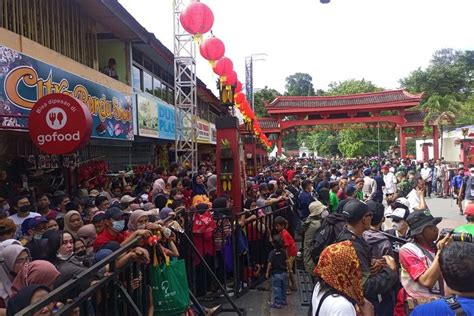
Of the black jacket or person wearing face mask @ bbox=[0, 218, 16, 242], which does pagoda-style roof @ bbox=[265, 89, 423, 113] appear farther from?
the black jacket

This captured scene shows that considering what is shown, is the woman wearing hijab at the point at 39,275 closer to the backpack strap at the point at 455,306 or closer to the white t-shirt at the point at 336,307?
the white t-shirt at the point at 336,307

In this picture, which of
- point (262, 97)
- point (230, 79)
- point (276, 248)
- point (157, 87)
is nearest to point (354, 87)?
point (262, 97)

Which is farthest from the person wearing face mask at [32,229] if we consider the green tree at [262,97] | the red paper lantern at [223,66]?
the green tree at [262,97]

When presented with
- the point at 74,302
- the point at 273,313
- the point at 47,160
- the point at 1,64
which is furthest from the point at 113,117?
the point at 74,302

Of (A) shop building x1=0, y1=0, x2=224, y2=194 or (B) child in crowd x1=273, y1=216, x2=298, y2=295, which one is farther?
(A) shop building x1=0, y1=0, x2=224, y2=194

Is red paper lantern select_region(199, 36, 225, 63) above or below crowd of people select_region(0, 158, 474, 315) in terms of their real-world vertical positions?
above

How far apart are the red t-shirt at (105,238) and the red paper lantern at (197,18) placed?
547cm

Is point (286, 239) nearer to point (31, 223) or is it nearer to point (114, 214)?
A: point (114, 214)

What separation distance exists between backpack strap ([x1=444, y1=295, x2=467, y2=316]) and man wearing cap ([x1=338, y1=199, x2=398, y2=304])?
103 centimetres

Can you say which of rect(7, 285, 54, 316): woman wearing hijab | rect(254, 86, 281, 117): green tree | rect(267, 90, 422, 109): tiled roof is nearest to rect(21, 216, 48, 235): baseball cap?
rect(7, 285, 54, 316): woman wearing hijab

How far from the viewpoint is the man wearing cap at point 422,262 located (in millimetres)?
3211

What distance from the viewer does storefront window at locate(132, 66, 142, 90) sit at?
45.6ft

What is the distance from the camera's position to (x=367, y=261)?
3242 mm

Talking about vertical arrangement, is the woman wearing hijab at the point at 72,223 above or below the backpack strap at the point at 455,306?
below
